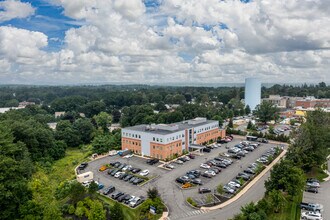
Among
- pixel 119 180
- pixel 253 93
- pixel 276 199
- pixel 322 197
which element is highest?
pixel 253 93

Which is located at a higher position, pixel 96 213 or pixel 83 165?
pixel 96 213

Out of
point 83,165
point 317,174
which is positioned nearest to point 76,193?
point 83,165

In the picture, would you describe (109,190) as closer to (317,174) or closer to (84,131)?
(317,174)

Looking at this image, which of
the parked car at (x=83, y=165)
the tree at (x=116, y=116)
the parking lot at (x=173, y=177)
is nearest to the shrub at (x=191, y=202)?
the parking lot at (x=173, y=177)

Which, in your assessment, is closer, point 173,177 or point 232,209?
point 232,209

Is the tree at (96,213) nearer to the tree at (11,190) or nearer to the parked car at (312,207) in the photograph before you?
the tree at (11,190)

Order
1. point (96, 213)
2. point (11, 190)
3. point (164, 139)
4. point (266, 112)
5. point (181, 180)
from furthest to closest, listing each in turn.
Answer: point (266, 112) → point (164, 139) → point (181, 180) → point (96, 213) → point (11, 190)

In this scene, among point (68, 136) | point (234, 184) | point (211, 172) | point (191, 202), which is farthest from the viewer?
Answer: point (68, 136)

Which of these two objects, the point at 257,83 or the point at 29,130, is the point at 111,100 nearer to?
the point at 257,83
